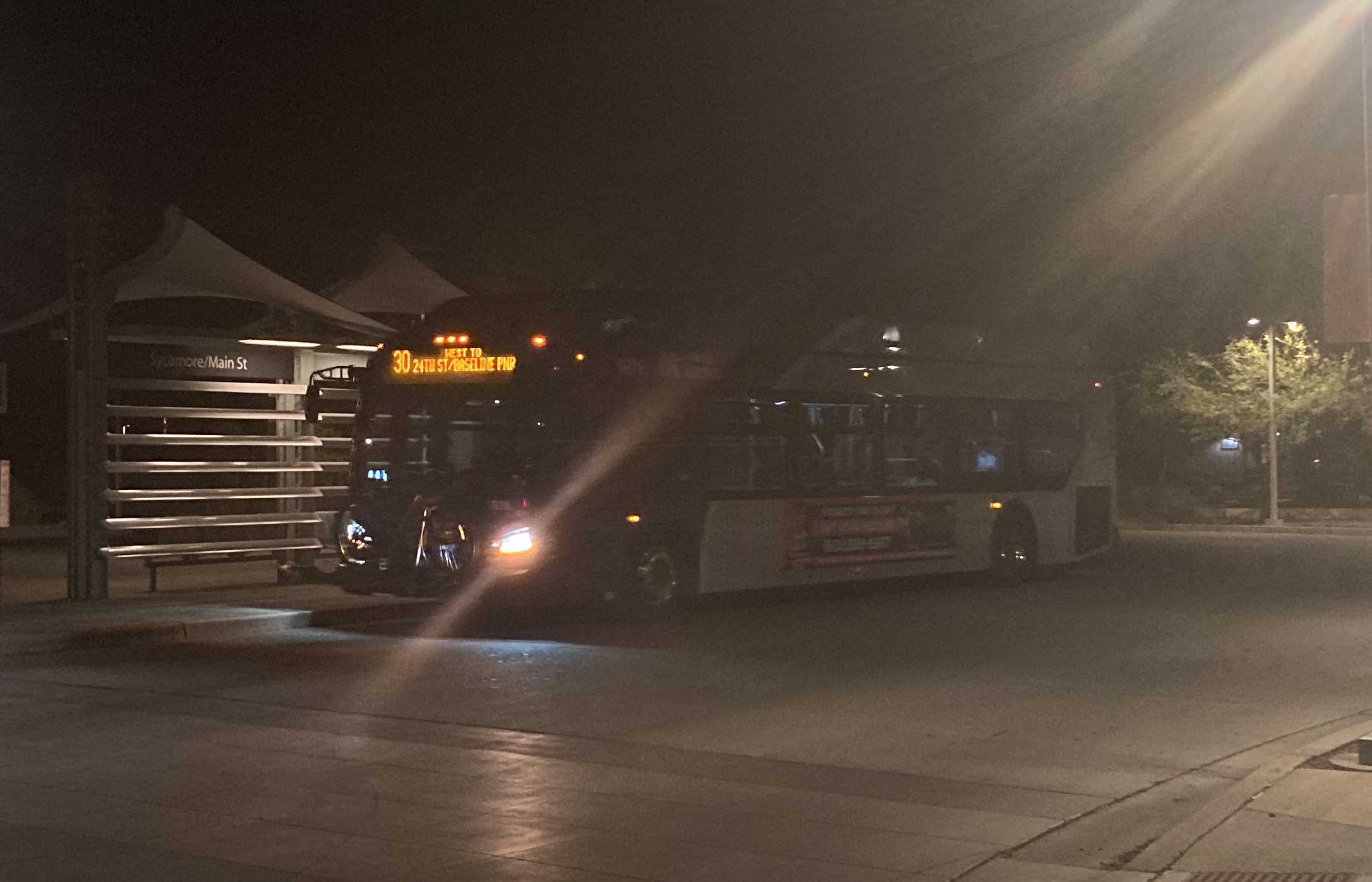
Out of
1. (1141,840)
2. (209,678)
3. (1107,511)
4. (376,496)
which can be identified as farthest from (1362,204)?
(1107,511)

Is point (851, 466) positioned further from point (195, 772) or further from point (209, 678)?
point (195, 772)

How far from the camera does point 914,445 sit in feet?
72.5

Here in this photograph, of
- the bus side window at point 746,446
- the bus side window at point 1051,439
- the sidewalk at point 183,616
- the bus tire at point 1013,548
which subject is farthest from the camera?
the bus side window at point 1051,439

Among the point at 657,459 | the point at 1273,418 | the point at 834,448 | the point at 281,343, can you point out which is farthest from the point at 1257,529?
the point at 281,343

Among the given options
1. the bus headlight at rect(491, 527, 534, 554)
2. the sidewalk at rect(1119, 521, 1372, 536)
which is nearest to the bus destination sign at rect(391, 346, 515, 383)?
the bus headlight at rect(491, 527, 534, 554)

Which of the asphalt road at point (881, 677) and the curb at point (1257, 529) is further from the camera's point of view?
the curb at point (1257, 529)

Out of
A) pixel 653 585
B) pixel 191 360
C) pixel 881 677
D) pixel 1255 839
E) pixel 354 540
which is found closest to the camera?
pixel 1255 839

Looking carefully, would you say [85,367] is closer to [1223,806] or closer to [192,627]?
[192,627]

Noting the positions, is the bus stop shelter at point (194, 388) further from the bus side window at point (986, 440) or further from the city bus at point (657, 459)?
the bus side window at point (986, 440)

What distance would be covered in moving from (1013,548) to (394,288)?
11.4 m

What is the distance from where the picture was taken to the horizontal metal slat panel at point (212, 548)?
19.4 m

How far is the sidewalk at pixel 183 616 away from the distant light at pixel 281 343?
321 cm

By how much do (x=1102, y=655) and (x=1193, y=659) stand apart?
32.1 inches

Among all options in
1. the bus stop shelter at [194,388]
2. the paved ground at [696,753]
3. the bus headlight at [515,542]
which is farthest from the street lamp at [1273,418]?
the bus headlight at [515,542]
